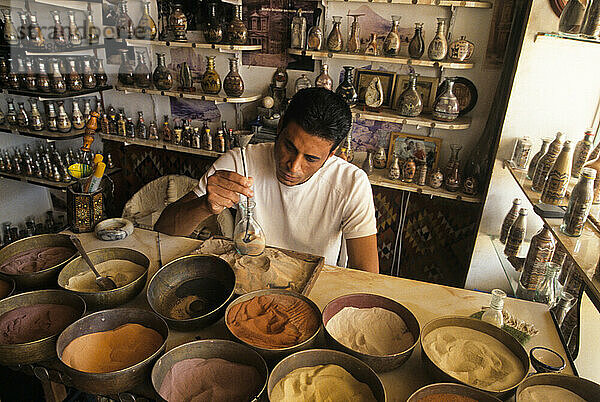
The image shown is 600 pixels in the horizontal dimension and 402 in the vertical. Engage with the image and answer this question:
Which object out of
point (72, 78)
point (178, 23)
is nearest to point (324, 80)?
point (178, 23)

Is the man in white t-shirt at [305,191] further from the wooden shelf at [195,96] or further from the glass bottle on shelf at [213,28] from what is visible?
the glass bottle on shelf at [213,28]

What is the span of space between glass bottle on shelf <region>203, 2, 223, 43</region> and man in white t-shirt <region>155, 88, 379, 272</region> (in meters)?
1.56

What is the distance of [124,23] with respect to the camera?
3.46 metres

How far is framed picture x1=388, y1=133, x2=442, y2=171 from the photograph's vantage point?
9.93ft

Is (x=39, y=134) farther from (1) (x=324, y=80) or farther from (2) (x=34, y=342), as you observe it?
(2) (x=34, y=342)

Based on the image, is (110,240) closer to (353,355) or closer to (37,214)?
(353,355)

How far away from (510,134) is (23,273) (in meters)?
2.55

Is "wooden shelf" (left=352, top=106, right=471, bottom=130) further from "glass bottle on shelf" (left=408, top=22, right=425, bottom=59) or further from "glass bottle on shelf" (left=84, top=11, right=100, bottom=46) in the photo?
"glass bottle on shelf" (left=84, top=11, right=100, bottom=46)

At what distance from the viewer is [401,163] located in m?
3.07

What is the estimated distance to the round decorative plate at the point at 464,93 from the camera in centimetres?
281

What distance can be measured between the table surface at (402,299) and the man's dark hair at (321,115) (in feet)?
1.75

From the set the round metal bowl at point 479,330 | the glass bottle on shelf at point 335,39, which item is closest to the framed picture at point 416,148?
the glass bottle on shelf at point 335,39

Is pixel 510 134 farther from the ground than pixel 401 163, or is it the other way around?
pixel 510 134

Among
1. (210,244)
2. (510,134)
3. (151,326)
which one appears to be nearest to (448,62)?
(510,134)
